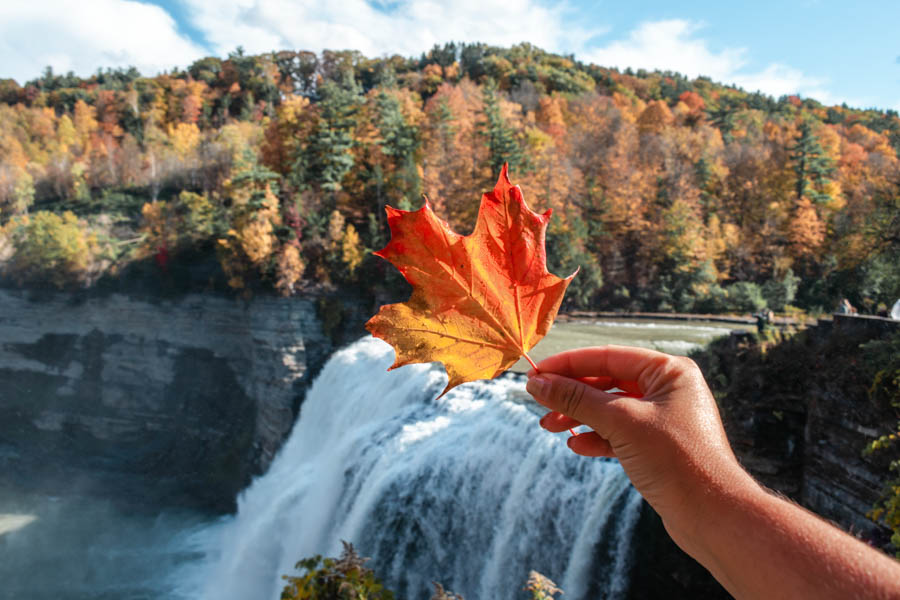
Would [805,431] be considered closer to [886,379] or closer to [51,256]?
[886,379]

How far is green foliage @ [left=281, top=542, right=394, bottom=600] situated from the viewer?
411cm

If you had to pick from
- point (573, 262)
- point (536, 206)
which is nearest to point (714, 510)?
point (573, 262)

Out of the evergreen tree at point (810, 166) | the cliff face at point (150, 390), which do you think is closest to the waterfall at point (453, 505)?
the cliff face at point (150, 390)

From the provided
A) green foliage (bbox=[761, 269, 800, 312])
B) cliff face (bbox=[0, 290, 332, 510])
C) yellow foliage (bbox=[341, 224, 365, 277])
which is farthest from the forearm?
green foliage (bbox=[761, 269, 800, 312])

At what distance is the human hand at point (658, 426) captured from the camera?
1.08 meters

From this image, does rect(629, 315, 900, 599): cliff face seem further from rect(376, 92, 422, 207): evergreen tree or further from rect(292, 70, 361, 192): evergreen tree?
rect(292, 70, 361, 192): evergreen tree

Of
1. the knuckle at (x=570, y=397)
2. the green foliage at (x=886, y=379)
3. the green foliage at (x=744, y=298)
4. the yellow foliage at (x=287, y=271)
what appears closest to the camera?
the knuckle at (x=570, y=397)

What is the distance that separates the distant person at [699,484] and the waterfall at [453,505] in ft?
20.1

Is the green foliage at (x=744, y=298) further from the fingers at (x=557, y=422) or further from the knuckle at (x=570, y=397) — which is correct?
the knuckle at (x=570, y=397)

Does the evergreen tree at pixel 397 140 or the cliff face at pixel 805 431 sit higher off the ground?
the evergreen tree at pixel 397 140

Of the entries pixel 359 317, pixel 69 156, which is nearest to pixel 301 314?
pixel 359 317

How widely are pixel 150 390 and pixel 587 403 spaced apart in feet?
93.0

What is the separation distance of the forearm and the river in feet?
21.0

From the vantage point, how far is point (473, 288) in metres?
1.27
